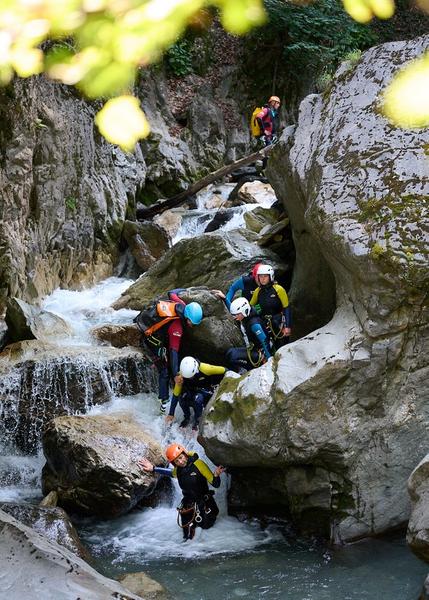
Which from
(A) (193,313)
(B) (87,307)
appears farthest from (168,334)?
(B) (87,307)

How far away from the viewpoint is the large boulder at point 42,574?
307cm

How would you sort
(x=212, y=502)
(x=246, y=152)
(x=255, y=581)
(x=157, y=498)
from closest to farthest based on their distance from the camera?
(x=255, y=581), (x=212, y=502), (x=157, y=498), (x=246, y=152)

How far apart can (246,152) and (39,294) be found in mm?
11281

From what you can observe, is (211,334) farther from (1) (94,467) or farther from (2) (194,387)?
(1) (94,467)

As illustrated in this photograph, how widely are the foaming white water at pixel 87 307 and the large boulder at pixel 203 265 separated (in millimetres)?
409

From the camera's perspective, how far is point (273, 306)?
884 cm

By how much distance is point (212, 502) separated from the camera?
7.17 meters

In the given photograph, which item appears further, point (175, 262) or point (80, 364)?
point (175, 262)

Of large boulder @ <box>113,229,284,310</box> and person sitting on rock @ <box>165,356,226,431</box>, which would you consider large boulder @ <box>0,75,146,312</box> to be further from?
person sitting on rock @ <box>165,356,226,431</box>

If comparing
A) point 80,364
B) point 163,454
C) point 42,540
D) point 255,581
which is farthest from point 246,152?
point 42,540

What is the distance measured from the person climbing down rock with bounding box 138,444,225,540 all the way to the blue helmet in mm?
2497

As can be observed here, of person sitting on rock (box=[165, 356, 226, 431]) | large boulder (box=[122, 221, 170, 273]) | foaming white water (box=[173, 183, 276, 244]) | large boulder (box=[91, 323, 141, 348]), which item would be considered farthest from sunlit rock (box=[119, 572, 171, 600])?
foaming white water (box=[173, 183, 276, 244])

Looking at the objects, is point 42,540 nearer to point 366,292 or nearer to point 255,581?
point 255,581

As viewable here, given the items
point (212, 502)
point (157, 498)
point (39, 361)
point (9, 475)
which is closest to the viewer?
point (212, 502)
